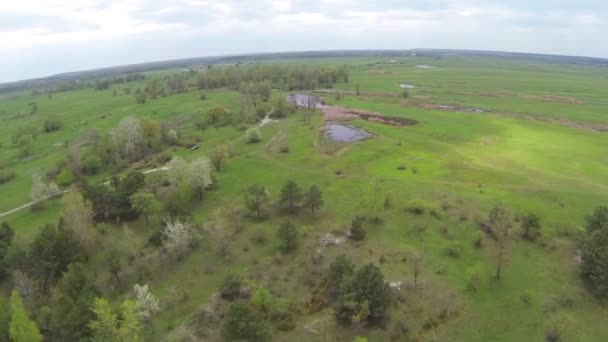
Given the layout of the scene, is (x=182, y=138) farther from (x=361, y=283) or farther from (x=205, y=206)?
(x=361, y=283)

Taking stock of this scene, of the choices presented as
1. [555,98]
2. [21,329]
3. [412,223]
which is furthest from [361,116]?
[21,329]

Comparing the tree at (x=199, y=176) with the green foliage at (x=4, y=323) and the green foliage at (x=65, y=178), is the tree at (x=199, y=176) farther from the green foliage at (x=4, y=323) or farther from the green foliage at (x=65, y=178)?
the green foliage at (x=65, y=178)

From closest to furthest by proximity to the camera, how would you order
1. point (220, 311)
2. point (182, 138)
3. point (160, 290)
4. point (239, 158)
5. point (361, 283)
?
point (361, 283) < point (220, 311) < point (160, 290) < point (239, 158) < point (182, 138)

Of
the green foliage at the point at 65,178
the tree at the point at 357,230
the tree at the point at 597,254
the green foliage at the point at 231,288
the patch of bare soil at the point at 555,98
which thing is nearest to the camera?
the tree at the point at 597,254

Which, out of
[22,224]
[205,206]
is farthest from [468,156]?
[22,224]

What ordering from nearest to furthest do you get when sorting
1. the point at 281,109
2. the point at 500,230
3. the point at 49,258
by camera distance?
the point at 49,258
the point at 500,230
the point at 281,109

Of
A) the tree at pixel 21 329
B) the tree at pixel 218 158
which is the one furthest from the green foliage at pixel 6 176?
the tree at pixel 21 329

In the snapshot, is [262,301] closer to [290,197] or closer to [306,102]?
[290,197]
